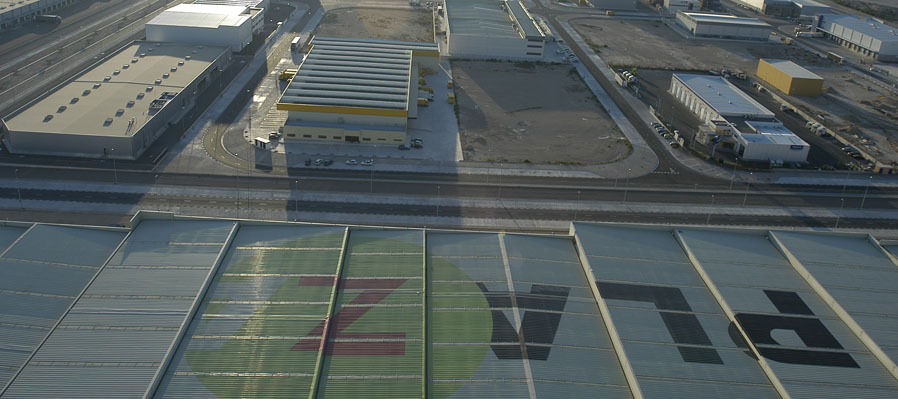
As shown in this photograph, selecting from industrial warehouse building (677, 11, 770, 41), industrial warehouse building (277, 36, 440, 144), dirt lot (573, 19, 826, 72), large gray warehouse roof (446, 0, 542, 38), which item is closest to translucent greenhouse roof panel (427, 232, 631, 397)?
industrial warehouse building (277, 36, 440, 144)

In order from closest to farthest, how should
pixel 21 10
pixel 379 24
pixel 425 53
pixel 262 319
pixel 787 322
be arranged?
pixel 262 319
pixel 787 322
pixel 425 53
pixel 21 10
pixel 379 24

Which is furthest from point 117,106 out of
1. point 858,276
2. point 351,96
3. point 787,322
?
point 858,276

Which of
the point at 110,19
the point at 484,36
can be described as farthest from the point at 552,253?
the point at 110,19

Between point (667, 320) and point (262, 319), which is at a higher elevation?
point (667, 320)

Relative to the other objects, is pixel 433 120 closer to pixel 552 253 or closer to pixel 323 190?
pixel 323 190

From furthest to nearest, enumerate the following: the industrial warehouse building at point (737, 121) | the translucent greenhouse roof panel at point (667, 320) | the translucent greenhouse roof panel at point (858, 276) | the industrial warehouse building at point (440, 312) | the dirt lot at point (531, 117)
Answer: the dirt lot at point (531, 117), the industrial warehouse building at point (737, 121), the translucent greenhouse roof panel at point (858, 276), the translucent greenhouse roof panel at point (667, 320), the industrial warehouse building at point (440, 312)

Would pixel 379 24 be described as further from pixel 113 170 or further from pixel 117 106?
pixel 113 170

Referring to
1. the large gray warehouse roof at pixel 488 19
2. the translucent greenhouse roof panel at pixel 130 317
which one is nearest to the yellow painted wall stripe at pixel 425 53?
the large gray warehouse roof at pixel 488 19

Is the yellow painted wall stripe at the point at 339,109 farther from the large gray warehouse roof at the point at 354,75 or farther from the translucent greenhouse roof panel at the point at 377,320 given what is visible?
the translucent greenhouse roof panel at the point at 377,320
